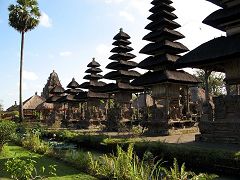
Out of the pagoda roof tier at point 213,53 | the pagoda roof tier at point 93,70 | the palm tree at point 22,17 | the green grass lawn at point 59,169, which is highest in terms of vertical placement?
the palm tree at point 22,17

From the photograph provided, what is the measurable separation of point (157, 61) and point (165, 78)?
2078 millimetres

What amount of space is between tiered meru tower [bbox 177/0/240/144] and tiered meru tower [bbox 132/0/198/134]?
510cm

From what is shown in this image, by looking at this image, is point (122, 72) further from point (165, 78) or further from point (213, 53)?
point (213, 53)

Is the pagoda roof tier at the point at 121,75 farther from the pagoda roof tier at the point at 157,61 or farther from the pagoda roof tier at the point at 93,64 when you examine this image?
the pagoda roof tier at the point at 93,64

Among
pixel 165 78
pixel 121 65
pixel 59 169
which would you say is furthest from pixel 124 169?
pixel 121 65

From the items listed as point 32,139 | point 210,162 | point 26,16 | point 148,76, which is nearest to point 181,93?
point 148,76

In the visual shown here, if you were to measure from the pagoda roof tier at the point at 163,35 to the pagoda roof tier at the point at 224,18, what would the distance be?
5.97m

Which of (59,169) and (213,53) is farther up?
(213,53)

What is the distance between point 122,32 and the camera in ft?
104

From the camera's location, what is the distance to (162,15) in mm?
24359

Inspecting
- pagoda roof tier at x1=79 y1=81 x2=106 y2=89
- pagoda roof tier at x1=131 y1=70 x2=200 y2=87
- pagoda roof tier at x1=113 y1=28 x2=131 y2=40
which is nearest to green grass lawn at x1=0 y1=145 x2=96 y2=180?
pagoda roof tier at x1=131 y1=70 x2=200 y2=87

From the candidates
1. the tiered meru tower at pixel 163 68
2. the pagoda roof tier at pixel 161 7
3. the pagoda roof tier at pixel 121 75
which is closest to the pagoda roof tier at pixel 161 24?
the tiered meru tower at pixel 163 68

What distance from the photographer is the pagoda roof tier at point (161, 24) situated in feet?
78.7

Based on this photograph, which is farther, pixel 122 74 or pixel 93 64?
pixel 93 64
